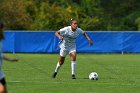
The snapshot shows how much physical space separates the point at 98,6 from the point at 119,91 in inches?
2250

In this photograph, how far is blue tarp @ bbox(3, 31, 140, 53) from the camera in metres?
42.6

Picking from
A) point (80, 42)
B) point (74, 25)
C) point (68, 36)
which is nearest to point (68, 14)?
point (80, 42)

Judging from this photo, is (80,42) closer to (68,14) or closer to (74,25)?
(68,14)

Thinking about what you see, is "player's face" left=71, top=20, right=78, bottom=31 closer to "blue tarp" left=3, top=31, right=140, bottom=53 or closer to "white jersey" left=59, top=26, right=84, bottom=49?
"white jersey" left=59, top=26, right=84, bottom=49

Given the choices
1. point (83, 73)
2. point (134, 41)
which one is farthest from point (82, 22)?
point (83, 73)

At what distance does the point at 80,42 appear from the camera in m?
42.7

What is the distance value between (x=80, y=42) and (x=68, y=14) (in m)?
15.9

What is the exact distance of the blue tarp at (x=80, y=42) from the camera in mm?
42594

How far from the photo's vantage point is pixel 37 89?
1578 cm

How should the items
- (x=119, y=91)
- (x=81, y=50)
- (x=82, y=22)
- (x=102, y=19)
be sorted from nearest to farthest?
1. (x=119, y=91)
2. (x=81, y=50)
3. (x=82, y=22)
4. (x=102, y=19)

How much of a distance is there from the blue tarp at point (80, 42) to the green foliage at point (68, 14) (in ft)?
20.3

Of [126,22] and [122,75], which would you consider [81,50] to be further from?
[126,22]

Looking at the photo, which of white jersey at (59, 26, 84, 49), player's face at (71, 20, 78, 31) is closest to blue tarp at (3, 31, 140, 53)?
white jersey at (59, 26, 84, 49)

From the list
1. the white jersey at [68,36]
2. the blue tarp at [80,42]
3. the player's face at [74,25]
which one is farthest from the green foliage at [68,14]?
the player's face at [74,25]
